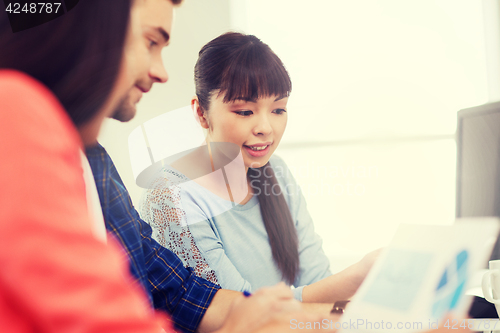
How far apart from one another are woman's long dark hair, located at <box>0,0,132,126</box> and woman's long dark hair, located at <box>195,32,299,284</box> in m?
0.28

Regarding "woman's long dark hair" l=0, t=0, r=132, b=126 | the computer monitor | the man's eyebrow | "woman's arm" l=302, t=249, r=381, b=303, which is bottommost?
"woman's arm" l=302, t=249, r=381, b=303

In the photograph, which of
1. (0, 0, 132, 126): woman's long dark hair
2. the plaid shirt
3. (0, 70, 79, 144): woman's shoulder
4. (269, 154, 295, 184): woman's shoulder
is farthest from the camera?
(269, 154, 295, 184): woman's shoulder

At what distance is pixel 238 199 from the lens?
25.4 inches

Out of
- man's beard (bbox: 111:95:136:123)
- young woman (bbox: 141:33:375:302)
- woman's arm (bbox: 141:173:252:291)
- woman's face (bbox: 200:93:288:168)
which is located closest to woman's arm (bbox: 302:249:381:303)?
young woman (bbox: 141:33:375:302)

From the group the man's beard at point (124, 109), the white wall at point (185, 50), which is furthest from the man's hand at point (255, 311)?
the white wall at point (185, 50)

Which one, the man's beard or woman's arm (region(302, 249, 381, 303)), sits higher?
the man's beard

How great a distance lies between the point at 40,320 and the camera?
18 centimetres

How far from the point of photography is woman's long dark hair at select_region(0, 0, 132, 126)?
0.94 feet

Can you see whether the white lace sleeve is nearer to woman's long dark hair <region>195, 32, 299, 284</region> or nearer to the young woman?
the young woman

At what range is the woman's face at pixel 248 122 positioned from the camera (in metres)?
0.59

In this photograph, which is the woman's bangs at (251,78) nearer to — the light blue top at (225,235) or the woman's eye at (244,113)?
the woman's eye at (244,113)

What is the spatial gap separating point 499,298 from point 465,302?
155 millimetres

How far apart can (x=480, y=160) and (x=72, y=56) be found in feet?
1.92

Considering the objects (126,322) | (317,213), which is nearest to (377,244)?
(317,213)
